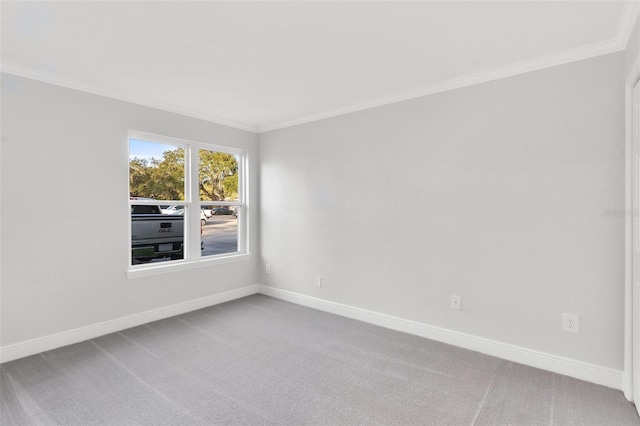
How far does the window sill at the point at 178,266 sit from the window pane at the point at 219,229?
16cm

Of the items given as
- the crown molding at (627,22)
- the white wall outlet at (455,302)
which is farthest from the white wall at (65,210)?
the crown molding at (627,22)

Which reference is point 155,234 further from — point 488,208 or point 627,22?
point 627,22

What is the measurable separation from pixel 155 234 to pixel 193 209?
1.72 feet

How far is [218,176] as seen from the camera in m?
4.38

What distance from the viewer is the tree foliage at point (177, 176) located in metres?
3.56

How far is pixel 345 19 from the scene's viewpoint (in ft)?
6.61

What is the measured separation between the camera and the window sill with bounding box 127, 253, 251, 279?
136 inches

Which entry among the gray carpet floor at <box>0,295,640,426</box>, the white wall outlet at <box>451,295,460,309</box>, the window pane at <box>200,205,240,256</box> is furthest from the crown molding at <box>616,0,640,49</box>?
the window pane at <box>200,205,240,256</box>

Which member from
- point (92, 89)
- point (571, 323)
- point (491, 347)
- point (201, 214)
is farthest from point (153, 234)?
point (571, 323)

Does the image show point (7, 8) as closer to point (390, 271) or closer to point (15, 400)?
point (15, 400)

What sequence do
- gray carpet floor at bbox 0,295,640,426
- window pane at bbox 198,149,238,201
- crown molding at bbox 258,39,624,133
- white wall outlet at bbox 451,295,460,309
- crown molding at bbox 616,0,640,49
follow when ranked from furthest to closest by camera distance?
window pane at bbox 198,149,238,201, white wall outlet at bbox 451,295,460,309, crown molding at bbox 258,39,624,133, gray carpet floor at bbox 0,295,640,426, crown molding at bbox 616,0,640,49

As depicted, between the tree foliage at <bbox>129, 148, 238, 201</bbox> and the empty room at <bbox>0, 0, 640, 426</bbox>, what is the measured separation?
4cm

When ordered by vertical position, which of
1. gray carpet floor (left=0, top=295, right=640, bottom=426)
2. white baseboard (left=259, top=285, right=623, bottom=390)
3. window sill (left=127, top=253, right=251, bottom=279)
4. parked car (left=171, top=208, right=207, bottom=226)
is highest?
parked car (left=171, top=208, right=207, bottom=226)

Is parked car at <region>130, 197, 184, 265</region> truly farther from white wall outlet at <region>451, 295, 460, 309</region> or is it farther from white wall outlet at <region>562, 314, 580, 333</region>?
white wall outlet at <region>562, 314, 580, 333</region>
